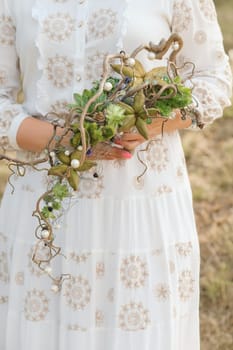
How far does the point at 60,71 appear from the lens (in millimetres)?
1950

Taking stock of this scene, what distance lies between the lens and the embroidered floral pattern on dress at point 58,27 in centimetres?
193

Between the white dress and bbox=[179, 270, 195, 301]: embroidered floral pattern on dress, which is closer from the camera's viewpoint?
the white dress

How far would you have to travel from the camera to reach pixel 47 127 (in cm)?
191

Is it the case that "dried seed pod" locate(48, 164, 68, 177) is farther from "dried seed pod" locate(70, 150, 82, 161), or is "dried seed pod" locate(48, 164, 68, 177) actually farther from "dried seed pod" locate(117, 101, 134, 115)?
"dried seed pod" locate(117, 101, 134, 115)

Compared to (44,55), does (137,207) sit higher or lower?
lower

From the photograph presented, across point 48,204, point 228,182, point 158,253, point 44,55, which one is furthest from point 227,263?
point 48,204

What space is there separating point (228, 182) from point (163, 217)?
96.0 inches

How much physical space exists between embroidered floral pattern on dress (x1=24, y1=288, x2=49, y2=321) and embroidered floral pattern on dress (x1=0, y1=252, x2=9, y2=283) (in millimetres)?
114

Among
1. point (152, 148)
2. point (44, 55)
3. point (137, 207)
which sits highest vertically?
point (44, 55)

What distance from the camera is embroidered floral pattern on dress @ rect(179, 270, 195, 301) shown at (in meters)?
2.06

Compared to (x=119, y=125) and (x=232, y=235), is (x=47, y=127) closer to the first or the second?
(x=119, y=125)

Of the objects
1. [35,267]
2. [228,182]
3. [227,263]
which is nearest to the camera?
[35,267]

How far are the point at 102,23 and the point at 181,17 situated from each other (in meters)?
0.20

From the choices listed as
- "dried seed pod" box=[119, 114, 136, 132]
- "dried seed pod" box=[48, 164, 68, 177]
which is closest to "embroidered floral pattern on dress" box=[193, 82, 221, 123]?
"dried seed pod" box=[119, 114, 136, 132]
